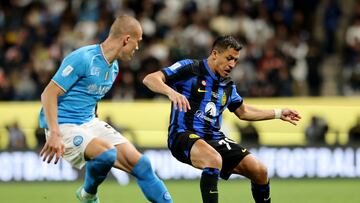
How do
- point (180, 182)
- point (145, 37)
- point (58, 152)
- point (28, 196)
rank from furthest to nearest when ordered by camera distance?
point (145, 37) < point (180, 182) < point (28, 196) < point (58, 152)

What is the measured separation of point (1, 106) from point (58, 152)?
372 inches

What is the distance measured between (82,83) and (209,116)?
1377 mm

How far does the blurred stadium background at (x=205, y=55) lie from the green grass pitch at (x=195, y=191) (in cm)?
5

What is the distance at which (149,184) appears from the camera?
26.7 ft

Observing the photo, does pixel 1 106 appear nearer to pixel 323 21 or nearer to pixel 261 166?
pixel 323 21

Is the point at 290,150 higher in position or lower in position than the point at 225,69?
lower

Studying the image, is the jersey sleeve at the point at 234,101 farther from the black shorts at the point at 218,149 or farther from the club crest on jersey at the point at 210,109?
the black shorts at the point at 218,149

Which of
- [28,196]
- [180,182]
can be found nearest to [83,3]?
[180,182]

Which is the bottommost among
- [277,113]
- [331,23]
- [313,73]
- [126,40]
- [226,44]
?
[313,73]

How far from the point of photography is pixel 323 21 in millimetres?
19500

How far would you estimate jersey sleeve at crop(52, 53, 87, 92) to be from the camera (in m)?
8.02

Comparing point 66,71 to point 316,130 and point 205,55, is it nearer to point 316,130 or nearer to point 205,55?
point 316,130

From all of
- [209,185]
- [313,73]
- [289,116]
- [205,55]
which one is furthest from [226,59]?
[313,73]

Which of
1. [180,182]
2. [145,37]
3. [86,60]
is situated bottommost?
[180,182]
